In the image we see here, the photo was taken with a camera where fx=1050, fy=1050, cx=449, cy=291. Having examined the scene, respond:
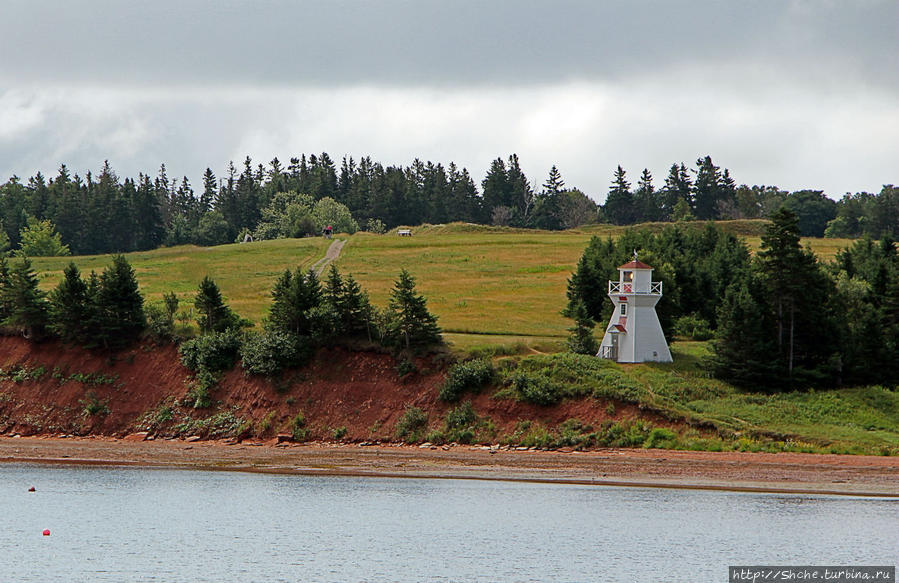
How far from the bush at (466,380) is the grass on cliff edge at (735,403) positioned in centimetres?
145

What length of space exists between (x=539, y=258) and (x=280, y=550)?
279 ft

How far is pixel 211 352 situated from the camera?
222 ft

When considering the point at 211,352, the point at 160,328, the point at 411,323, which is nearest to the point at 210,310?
the point at 160,328

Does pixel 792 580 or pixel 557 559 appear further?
pixel 557 559

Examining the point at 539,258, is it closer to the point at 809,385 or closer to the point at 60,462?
the point at 809,385

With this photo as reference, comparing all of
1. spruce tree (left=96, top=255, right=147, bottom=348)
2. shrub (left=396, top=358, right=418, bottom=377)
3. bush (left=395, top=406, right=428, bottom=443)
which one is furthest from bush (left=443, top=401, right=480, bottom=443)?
spruce tree (left=96, top=255, right=147, bottom=348)

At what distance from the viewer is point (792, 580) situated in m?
32.5

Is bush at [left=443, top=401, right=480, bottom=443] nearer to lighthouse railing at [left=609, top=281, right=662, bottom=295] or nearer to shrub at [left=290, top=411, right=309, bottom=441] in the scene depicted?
shrub at [left=290, top=411, right=309, bottom=441]

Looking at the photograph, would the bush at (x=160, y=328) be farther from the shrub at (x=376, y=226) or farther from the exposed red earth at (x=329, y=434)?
the shrub at (x=376, y=226)

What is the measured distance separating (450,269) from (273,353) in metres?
49.6

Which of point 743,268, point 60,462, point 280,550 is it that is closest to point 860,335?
point 743,268

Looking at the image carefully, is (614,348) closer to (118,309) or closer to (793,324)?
(793,324)

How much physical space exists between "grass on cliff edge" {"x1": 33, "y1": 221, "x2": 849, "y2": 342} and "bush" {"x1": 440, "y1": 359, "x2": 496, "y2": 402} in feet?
11.3

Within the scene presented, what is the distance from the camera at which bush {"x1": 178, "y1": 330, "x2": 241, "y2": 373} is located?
67.4 m
